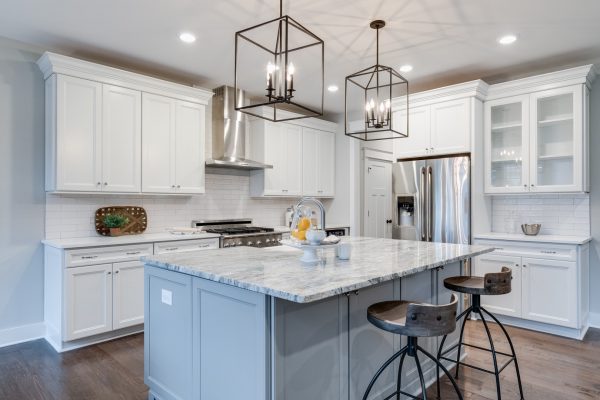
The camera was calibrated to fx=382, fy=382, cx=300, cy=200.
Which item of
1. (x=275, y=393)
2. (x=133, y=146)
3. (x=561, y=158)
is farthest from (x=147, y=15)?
(x=561, y=158)

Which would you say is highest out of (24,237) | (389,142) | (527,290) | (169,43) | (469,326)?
(169,43)

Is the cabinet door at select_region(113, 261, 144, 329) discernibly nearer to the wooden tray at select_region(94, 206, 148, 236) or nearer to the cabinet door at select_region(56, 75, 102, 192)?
the wooden tray at select_region(94, 206, 148, 236)

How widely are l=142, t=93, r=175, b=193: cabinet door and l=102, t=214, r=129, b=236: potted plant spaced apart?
39 cm

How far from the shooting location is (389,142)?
6.77m

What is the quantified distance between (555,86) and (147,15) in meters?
4.02

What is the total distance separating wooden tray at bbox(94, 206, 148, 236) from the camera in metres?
3.96

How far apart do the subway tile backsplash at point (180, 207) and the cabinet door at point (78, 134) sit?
37 centimetres

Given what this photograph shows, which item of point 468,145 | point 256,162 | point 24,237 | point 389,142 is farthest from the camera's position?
point 389,142

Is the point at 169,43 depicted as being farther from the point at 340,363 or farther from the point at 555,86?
the point at 555,86

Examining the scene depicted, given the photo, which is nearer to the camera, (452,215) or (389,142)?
(452,215)

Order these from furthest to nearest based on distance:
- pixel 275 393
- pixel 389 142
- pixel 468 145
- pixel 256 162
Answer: pixel 389 142 < pixel 256 162 < pixel 468 145 < pixel 275 393

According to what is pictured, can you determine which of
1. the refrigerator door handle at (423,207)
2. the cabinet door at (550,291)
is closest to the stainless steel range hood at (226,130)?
the refrigerator door handle at (423,207)

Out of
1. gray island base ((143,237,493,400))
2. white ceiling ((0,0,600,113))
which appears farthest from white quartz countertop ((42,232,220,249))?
white ceiling ((0,0,600,113))

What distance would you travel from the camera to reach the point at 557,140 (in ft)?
13.5
